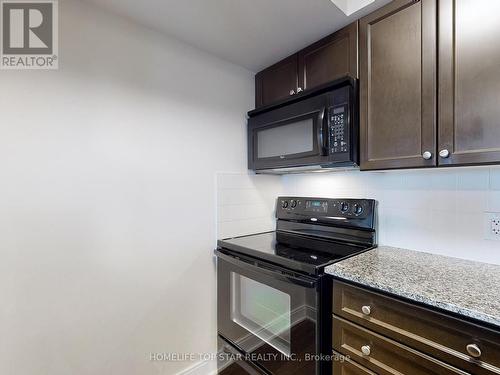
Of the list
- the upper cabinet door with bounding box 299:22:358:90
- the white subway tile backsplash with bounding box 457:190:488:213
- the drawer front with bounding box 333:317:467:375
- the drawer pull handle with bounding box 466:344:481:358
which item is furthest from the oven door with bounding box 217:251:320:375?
the upper cabinet door with bounding box 299:22:358:90

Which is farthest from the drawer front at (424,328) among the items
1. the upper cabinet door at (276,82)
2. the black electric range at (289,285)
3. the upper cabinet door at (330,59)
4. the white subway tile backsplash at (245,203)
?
the upper cabinet door at (276,82)

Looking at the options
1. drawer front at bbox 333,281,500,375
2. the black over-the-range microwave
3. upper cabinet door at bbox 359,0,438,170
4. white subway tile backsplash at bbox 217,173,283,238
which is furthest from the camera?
white subway tile backsplash at bbox 217,173,283,238

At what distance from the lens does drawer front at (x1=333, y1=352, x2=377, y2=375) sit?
0.98m

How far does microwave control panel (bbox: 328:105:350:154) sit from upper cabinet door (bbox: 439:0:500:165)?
0.39 meters

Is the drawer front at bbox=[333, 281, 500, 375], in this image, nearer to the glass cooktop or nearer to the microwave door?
the glass cooktop

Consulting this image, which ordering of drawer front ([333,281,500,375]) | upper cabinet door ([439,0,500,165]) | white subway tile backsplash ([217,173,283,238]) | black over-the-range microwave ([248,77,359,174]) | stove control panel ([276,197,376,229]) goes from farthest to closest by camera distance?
1. white subway tile backsplash ([217,173,283,238])
2. stove control panel ([276,197,376,229])
3. black over-the-range microwave ([248,77,359,174])
4. upper cabinet door ([439,0,500,165])
5. drawer front ([333,281,500,375])

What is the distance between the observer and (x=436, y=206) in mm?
1322

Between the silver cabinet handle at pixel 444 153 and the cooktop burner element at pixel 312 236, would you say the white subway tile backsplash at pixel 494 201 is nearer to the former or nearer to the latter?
the silver cabinet handle at pixel 444 153

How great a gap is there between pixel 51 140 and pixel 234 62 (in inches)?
47.2

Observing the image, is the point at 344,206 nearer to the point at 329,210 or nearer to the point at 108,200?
the point at 329,210

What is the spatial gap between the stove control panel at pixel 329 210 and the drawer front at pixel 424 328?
0.60m

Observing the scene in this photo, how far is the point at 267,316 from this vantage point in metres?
1.38

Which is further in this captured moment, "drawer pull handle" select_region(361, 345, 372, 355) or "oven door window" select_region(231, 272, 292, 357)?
"oven door window" select_region(231, 272, 292, 357)

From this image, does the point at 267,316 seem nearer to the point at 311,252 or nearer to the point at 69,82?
the point at 311,252
